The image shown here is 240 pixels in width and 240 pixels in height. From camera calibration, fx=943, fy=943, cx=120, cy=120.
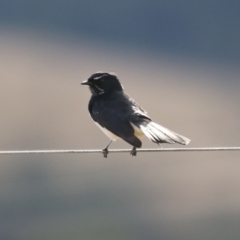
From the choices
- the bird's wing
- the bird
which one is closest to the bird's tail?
the bird

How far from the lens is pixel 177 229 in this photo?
40188 mm

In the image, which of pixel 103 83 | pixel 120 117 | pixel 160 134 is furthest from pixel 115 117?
pixel 103 83

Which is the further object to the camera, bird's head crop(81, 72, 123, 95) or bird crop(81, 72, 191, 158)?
bird's head crop(81, 72, 123, 95)

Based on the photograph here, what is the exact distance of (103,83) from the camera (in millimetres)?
12938

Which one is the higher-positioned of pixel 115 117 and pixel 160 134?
pixel 115 117

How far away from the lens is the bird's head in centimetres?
1294

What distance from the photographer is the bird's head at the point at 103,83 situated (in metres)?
12.9

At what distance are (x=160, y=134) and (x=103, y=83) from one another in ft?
8.00

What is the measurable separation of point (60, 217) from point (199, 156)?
722cm

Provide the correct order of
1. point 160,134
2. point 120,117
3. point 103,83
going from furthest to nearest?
1. point 103,83
2. point 120,117
3. point 160,134

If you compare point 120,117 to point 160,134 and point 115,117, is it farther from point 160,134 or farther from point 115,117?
point 160,134

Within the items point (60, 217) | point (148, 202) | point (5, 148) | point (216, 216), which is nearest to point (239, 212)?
point (216, 216)

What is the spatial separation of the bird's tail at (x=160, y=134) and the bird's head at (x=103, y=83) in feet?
5.59

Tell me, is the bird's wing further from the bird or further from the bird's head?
the bird's head
